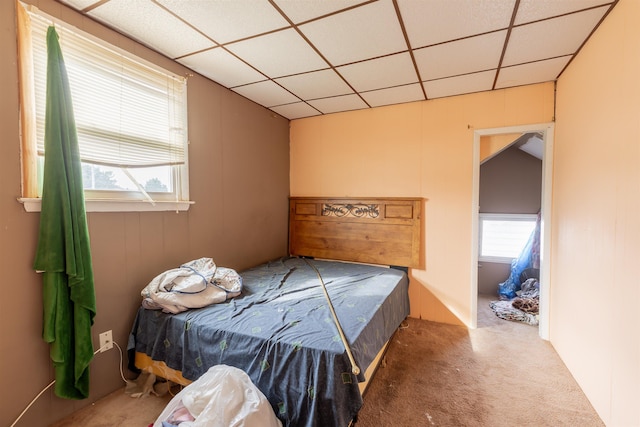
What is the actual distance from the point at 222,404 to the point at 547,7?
2.58 meters

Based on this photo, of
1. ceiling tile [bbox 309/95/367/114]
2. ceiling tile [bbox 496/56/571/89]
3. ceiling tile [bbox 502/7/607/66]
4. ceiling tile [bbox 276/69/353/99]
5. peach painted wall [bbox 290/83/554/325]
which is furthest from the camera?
ceiling tile [bbox 309/95/367/114]

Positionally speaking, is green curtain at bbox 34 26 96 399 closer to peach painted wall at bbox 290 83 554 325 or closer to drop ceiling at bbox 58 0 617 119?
drop ceiling at bbox 58 0 617 119

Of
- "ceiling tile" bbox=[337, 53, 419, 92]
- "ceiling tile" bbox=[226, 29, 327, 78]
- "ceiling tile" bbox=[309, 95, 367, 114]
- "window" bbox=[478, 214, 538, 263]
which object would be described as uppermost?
"ceiling tile" bbox=[309, 95, 367, 114]

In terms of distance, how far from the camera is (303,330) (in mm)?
1508

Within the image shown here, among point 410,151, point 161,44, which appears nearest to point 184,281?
point 161,44

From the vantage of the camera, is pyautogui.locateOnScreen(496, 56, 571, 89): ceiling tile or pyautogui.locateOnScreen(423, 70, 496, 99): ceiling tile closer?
pyautogui.locateOnScreen(496, 56, 571, 89): ceiling tile

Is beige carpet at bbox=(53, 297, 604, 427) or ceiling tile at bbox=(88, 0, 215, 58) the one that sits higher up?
ceiling tile at bbox=(88, 0, 215, 58)

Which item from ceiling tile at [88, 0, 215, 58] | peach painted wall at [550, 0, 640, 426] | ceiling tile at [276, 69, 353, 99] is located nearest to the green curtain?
ceiling tile at [88, 0, 215, 58]

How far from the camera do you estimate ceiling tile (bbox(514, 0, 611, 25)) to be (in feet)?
4.98

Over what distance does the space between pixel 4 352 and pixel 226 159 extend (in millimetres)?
1841

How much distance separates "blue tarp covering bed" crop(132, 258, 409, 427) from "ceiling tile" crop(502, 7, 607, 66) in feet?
6.46

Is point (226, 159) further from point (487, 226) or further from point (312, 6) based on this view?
point (487, 226)

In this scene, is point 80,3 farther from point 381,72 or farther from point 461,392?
point 461,392

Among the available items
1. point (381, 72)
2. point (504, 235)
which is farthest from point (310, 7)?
point (504, 235)
